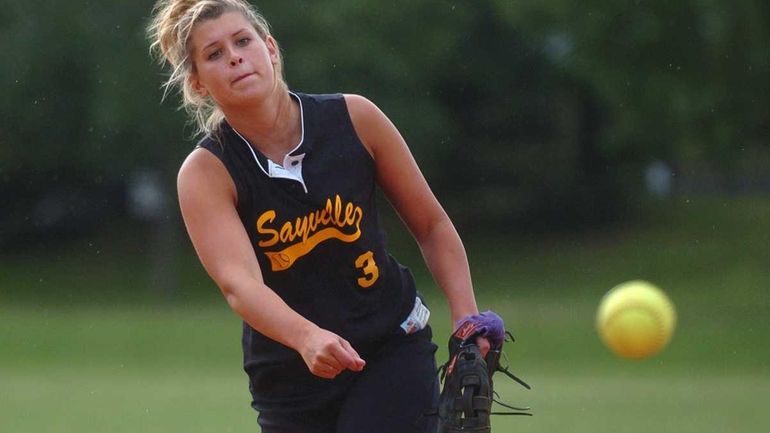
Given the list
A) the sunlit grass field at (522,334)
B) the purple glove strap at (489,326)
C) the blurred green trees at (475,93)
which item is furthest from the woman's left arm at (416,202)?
the blurred green trees at (475,93)

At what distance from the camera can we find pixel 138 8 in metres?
24.1

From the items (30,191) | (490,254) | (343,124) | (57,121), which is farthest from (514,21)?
(343,124)

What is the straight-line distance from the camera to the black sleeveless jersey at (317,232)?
12.0 ft

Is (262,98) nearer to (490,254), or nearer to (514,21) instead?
(514,21)

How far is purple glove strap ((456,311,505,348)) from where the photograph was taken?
3.65 m

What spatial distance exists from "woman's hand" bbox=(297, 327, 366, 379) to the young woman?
0.37 meters

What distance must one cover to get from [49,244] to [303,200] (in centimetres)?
2610

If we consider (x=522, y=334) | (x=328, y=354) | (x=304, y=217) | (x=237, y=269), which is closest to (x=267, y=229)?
(x=304, y=217)

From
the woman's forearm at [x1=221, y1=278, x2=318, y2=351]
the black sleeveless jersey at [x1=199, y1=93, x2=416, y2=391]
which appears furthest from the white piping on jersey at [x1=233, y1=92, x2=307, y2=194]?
the woman's forearm at [x1=221, y1=278, x2=318, y2=351]

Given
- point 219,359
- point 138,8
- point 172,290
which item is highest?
point 138,8

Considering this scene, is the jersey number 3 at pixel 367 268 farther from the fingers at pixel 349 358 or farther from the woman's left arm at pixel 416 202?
the fingers at pixel 349 358

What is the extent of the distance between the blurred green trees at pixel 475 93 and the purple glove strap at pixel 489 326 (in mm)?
14015

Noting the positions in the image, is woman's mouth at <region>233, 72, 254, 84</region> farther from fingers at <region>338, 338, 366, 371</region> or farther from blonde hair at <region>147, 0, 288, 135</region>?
fingers at <region>338, 338, 366, 371</region>

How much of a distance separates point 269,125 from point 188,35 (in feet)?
1.06
